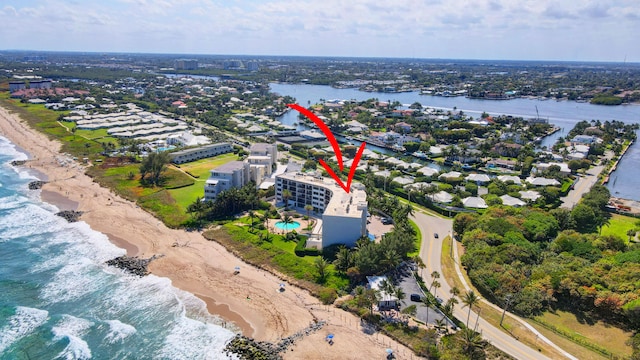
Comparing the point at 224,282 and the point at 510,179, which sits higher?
the point at 510,179

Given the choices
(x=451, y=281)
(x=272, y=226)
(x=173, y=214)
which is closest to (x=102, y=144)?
(x=173, y=214)

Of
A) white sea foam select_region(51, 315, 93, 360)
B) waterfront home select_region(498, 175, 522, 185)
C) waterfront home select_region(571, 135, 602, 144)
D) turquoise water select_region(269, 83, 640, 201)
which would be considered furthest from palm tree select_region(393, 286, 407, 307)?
waterfront home select_region(571, 135, 602, 144)

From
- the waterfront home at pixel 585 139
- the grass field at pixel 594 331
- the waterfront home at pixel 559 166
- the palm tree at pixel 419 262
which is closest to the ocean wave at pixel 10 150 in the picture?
the palm tree at pixel 419 262

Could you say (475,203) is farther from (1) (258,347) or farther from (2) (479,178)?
(1) (258,347)

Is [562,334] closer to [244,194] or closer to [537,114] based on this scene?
[244,194]

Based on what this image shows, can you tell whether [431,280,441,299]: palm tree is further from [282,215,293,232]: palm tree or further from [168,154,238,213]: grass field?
[168,154,238,213]: grass field

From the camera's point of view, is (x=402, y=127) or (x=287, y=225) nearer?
(x=287, y=225)

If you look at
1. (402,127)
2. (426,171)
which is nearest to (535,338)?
(426,171)
